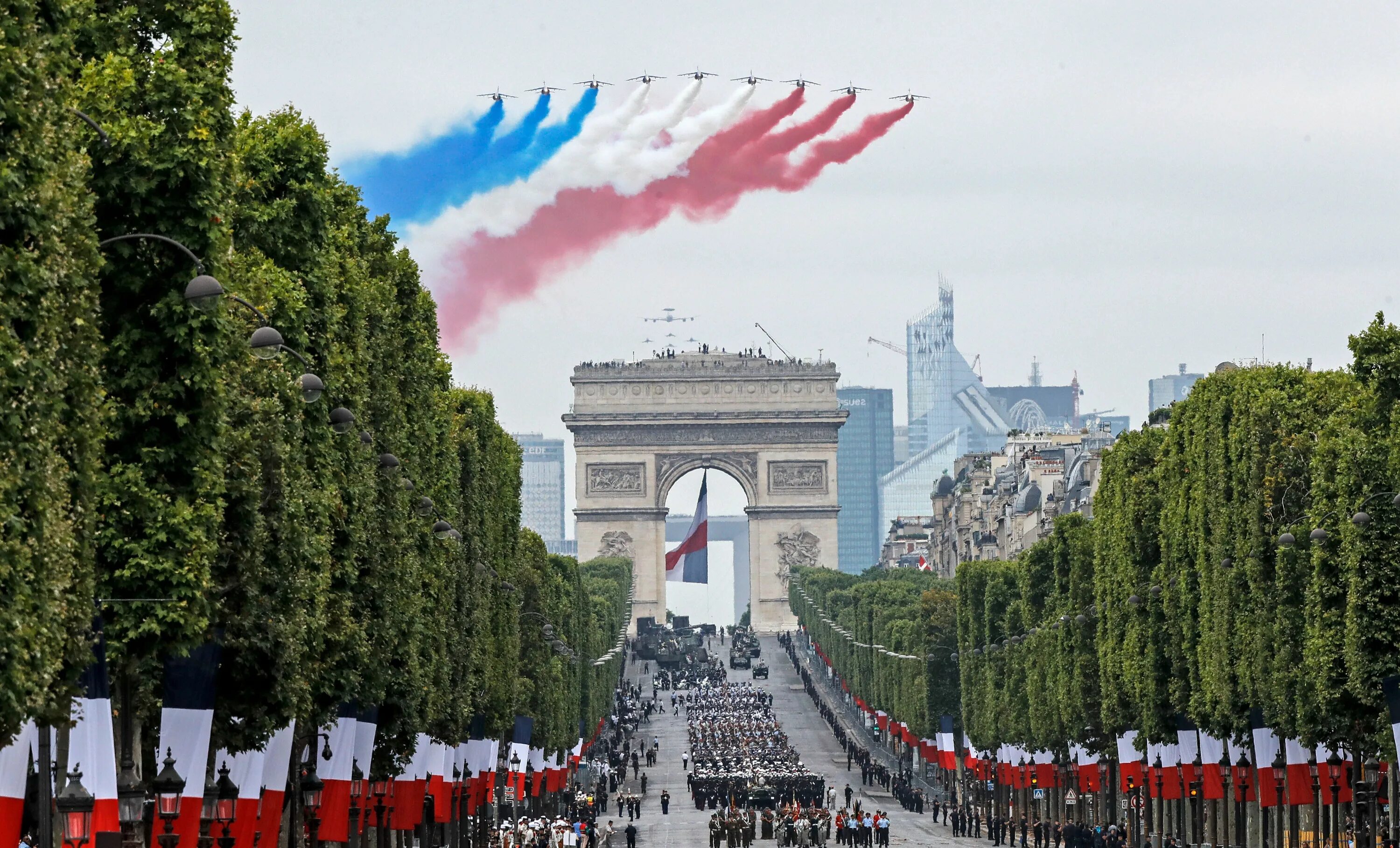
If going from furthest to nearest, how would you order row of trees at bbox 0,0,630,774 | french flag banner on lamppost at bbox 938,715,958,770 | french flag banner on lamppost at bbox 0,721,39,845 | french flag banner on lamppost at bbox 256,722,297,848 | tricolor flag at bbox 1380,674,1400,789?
1. french flag banner on lamppost at bbox 938,715,958,770
2. tricolor flag at bbox 1380,674,1400,789
3. french flag banner on lamppost at bbox 256,722,297,848
4. french flag banner on lamppost at bbox 0,721,39,845
5. row of trees at bbox 0,0,630,774

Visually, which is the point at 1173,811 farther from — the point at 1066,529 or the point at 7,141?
the point at 7,141

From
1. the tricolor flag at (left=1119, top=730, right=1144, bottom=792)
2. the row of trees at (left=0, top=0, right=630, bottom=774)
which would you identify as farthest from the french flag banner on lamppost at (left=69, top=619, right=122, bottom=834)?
the tricolor flag at (left=1119, top=730, right=1144, bottom=792)

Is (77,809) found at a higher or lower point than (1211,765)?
lower

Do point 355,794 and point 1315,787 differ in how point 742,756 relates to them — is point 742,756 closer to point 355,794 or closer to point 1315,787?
point 1315,787

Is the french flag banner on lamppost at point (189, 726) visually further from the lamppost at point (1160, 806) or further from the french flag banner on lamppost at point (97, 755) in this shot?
the lamppost at point (1160, 806)

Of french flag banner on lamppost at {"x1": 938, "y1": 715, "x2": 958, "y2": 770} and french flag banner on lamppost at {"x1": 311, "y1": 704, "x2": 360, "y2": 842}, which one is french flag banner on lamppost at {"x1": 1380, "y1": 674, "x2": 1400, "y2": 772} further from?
french flag banner on lamppost at {"x1": 938, "y1": 715, "x2": 958, "y2": 770}

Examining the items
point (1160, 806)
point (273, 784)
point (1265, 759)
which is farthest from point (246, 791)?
point (1160, 806)

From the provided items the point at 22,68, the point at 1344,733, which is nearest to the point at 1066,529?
the point at 1344,733

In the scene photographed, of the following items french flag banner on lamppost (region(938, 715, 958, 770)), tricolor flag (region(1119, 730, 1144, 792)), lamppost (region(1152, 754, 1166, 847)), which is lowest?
lamppost (region(1152, 754, 1166, 847))
